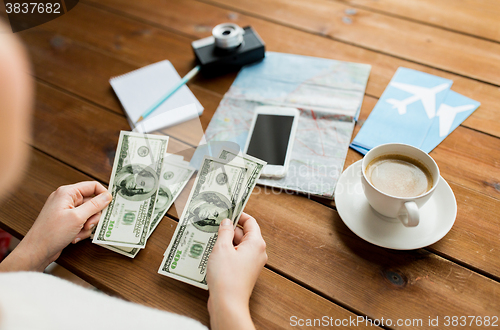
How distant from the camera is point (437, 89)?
958 mm

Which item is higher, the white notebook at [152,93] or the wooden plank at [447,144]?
the white notebook at [152,93]

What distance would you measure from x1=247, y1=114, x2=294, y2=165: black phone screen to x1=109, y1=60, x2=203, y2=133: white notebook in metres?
0.18

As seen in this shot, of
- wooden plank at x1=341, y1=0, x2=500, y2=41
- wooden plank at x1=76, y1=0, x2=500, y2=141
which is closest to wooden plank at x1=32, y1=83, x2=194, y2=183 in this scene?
wooden plank at x1=76, y1=0, x2=500, y2=141

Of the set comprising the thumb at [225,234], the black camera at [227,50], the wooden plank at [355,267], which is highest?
Result: the black camera at [227,50]

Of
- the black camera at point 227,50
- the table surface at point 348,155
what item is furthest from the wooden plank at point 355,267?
the black camera at point 227,50

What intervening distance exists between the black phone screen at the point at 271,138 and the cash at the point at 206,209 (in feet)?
0.21

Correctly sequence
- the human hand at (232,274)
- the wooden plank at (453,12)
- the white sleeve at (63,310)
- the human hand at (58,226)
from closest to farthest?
the white sleeve at (63,310), the human hand at (232,274), the human hand at (58,226), the wooden plank at (453,12)

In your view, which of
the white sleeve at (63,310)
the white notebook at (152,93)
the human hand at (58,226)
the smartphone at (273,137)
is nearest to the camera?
the white sleeve at (63,310)

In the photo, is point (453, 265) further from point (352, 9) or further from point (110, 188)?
point (352, 9)

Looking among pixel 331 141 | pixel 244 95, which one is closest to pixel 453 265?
pixel 331 141

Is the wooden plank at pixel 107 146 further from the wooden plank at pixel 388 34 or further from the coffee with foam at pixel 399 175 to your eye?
the wooden plank at pixel 388 34

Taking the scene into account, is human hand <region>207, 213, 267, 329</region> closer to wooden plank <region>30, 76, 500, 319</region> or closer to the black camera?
wooden plank <region>30, 76, 500, 319</region>

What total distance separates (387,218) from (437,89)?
46cm

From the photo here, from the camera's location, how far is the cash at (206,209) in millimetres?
698
